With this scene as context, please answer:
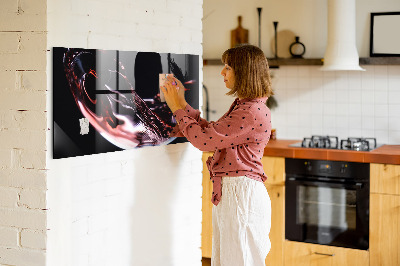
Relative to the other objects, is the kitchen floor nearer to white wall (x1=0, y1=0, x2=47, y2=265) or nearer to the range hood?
the range hood

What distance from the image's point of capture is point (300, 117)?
197 inches

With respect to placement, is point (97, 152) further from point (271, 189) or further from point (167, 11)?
point (271, 189)

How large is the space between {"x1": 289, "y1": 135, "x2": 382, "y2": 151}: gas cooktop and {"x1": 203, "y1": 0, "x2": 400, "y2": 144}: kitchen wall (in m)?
0.22

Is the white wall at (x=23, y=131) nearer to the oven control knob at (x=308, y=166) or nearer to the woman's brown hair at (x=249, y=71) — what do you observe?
the woman's brown hair at (x=249, y=71)

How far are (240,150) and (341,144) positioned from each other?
1.81m

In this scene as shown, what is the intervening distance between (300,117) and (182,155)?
2112 millimetres

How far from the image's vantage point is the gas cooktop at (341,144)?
4.33 m

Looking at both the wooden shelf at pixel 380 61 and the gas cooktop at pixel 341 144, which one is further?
the wooden shelf at pixel 380 61

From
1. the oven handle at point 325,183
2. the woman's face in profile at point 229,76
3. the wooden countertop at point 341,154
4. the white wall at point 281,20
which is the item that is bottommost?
the oven handle at point 325,183

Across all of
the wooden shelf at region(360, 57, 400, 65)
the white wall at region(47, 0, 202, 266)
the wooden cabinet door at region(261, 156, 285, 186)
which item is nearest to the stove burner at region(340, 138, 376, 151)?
the wooden cabinet door at region(261, 156, 285, 186)

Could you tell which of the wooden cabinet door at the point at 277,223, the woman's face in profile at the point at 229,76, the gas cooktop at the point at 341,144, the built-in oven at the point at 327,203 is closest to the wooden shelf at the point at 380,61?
the gas cooktop at the point at 341,144

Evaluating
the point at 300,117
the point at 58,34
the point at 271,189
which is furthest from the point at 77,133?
the point at 300,117

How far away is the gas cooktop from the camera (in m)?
4.33

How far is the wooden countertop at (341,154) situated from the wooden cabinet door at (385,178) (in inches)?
1.7
